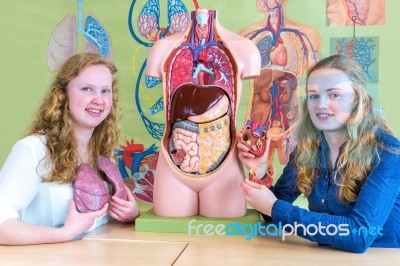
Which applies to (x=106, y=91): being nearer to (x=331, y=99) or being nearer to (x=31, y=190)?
(x=31, y=190)

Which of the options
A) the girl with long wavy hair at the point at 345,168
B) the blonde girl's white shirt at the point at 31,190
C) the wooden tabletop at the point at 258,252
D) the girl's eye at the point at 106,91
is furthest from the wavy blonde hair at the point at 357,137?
the blonde girl's white shirt at the point at 31,190

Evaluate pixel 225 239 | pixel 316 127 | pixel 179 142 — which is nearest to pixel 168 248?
pixel 225 239

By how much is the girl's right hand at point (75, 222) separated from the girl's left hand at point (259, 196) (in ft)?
1.06

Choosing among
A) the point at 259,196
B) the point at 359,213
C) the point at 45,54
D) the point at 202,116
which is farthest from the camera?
the point at 45,54

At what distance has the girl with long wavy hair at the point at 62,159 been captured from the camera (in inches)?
37.9

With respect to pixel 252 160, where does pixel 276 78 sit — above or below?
above

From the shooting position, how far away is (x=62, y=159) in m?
1.04

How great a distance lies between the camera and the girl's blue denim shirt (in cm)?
87

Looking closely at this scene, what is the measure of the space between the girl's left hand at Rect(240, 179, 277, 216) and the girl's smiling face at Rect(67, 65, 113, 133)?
0.35m

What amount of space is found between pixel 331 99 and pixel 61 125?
58 cm

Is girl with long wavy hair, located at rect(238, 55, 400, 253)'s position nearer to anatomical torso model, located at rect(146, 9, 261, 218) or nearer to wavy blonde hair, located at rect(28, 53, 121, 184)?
anatomical torso model, located at rect(146, 9, 261, 218)

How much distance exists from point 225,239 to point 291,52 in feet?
1.45

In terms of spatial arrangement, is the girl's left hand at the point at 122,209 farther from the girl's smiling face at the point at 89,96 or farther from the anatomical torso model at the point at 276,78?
the anatomical torso model at the point at 276,78

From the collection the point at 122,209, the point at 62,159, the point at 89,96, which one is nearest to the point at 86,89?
the point at 89,96
